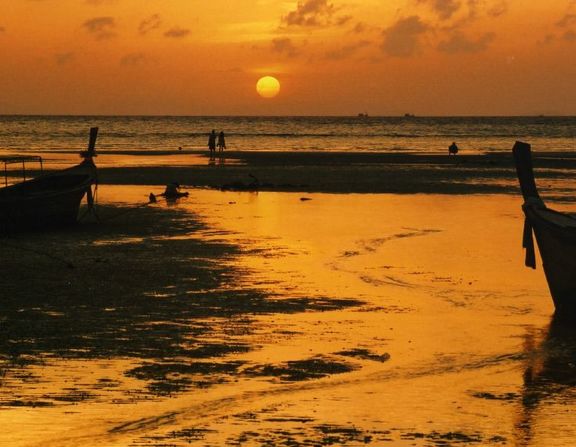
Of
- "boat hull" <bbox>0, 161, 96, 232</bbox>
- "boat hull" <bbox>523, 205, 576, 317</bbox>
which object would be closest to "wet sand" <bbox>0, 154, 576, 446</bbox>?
"boat hull" <bbox>523, 205, 576, 317</bbox>

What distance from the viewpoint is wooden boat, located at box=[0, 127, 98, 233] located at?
85.3 ft

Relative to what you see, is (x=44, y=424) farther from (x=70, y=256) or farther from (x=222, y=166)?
(x=222, y=166)

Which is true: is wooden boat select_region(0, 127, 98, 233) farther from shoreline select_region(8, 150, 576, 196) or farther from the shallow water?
shoreline select_region(8, 150, 576, 196)

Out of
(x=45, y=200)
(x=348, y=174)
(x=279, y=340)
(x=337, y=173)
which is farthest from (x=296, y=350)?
(x=337, y=173)

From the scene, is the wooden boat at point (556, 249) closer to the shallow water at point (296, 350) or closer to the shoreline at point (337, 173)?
the shallow water at point (296, 350)

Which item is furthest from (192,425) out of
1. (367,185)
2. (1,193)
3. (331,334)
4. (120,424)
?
(367,185)

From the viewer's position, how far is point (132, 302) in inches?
663

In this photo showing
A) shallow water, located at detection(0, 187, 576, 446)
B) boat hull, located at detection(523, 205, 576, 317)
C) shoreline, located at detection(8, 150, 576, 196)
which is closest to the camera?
shallow water, located at detection(0, 187, 576, 446)

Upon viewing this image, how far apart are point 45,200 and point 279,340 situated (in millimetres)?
14618

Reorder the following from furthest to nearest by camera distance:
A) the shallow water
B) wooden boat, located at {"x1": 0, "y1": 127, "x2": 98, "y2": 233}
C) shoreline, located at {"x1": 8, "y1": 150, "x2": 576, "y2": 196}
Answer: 1. shoreline, located at {"x1": 8, "y1": 150, "x2": 576, "y2": 196}
2. wooden boat, located at {"x1": 0, "y1": 127, "x2": 98, "y2": 233}
3. the shallow water

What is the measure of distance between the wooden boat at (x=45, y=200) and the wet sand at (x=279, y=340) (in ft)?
2.06

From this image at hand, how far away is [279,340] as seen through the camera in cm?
1405

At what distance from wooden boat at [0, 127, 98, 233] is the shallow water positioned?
202cm

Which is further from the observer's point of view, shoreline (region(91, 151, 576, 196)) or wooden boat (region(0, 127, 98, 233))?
shoreline (region(91, 151, 576, 196))
